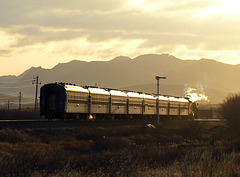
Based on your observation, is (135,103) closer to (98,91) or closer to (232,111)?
(98,91)

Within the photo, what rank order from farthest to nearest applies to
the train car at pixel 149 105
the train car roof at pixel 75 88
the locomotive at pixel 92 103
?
the train car at pixel 149 105, the train car roof at pixel 75 88, the locomotive at pixel 92 103

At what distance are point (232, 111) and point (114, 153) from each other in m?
29.9

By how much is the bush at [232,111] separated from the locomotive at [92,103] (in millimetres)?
8409

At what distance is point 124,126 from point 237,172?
2409 cm

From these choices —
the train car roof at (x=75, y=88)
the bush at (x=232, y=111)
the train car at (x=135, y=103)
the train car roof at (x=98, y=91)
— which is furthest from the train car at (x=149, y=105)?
the train car roof at (x=75, y=88)

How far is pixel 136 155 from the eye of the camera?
63.0 ft

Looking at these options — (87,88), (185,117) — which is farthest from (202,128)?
(87,88)

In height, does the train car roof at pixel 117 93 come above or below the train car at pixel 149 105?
above

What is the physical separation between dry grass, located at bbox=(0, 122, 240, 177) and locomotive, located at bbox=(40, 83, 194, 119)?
3.51 metres

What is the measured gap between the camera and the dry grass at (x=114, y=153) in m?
14.2

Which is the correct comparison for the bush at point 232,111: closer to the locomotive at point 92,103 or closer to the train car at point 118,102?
the locomotive at point 92,103

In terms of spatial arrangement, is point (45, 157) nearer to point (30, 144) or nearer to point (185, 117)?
point (30, 144)

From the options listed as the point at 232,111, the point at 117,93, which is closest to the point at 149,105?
the point at 117,93

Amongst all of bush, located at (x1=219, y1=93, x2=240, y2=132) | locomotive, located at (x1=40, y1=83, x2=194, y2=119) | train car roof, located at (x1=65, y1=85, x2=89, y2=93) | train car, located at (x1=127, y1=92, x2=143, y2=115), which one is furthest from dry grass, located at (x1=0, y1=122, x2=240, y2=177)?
train car, located at (x1=127, y1=92, x2=143, y2=115)
